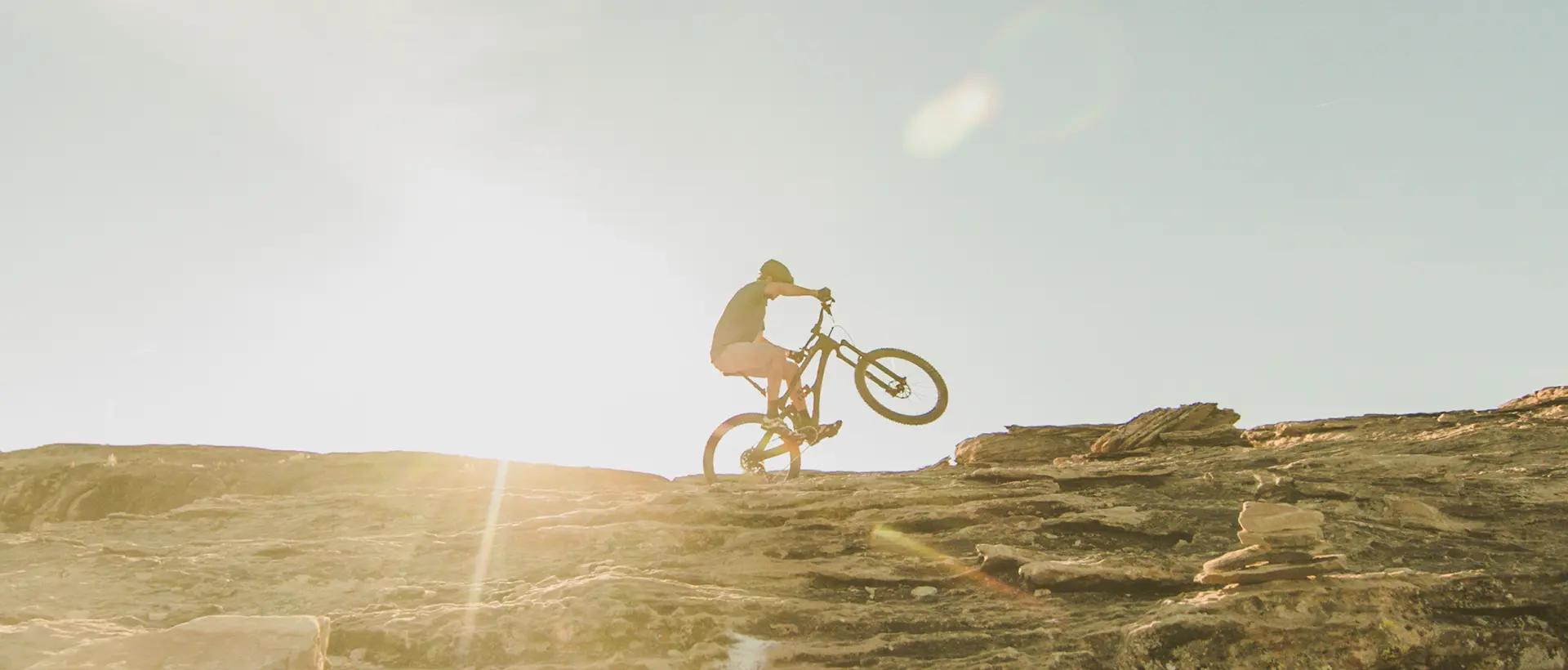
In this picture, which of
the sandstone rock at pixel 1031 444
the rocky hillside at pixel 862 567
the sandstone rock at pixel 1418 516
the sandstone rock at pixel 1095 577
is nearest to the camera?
the rocky hillside at pixel 862 567

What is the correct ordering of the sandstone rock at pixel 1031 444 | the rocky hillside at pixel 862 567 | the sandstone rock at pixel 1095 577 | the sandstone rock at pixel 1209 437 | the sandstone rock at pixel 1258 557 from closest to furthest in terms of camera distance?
the rocky hillside at pixel 862 567 < the sandstone rock at pixel 1258 557 < the sandstone rock at pixel 1095 577 < the sandstone rock at pixel 1209 437 < the sandstone rock at pixel 1031 444

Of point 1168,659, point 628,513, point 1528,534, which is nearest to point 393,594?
point 628,513

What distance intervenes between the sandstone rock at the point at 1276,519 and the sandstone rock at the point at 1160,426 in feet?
24.2

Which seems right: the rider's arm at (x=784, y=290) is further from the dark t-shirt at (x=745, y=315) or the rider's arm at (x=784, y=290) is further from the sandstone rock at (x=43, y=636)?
the sandstone rock at (x=43, y=636)

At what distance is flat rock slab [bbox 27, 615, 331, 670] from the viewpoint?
634 cm

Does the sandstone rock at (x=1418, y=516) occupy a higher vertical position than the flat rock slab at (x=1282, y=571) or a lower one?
higher

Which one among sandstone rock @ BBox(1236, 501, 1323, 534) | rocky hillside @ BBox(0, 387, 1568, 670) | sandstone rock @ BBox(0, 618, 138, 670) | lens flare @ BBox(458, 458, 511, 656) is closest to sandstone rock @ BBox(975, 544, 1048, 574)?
rocky hillside @ BBox(0, 387, 1568, 670)

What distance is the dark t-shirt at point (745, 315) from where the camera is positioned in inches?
581

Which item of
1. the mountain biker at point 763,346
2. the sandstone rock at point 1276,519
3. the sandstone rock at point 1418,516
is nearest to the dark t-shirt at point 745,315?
the mountain biker at point 763,346

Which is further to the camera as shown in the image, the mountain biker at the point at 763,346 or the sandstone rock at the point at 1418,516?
the mountain biker at the point at 763,346

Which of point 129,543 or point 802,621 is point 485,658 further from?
point 129,543

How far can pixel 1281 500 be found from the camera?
1121 cm

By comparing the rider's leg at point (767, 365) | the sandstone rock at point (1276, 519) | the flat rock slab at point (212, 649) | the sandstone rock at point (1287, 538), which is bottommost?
the flat rock slab at point (212, 649)

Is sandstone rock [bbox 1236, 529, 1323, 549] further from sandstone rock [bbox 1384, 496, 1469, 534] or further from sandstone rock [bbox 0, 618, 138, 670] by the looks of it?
sandstone rock [bbox 0, 618, 138, 670]
